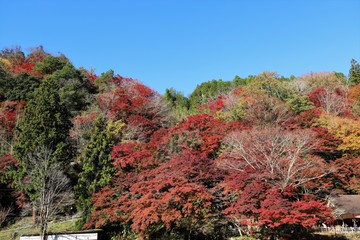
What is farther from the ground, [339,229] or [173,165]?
[173,165]

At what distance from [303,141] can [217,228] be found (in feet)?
26.9

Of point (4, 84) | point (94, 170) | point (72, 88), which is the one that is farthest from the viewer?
point (72, 88)

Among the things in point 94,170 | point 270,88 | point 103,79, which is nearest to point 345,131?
point 270,88

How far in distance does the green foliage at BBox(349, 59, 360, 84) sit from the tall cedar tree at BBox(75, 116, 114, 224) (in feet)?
120

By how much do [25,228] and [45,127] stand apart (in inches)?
270

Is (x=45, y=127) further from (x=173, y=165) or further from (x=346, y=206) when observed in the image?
(x=346, y=206)

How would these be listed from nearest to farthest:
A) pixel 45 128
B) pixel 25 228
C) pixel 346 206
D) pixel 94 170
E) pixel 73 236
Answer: pixel 73 236 < pixel 94 170 < pixel 25 228 < pixel 346 206 < pixel 45 128

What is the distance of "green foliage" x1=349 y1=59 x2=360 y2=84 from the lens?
42.1m

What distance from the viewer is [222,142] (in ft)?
80.2

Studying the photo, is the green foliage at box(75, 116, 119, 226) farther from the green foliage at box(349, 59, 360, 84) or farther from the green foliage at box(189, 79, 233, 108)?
the green foliage at box(349, 59, 360, 84)

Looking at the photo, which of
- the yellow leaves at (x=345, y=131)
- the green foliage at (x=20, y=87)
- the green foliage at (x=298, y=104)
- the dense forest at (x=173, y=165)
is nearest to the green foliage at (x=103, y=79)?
the dense forest at (x=173, y=165)

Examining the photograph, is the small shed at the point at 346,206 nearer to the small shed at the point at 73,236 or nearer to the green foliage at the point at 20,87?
the small shed at the point at 73,236

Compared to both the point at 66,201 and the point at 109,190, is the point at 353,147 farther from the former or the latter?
the point at 66,201

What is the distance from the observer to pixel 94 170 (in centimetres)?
1909
